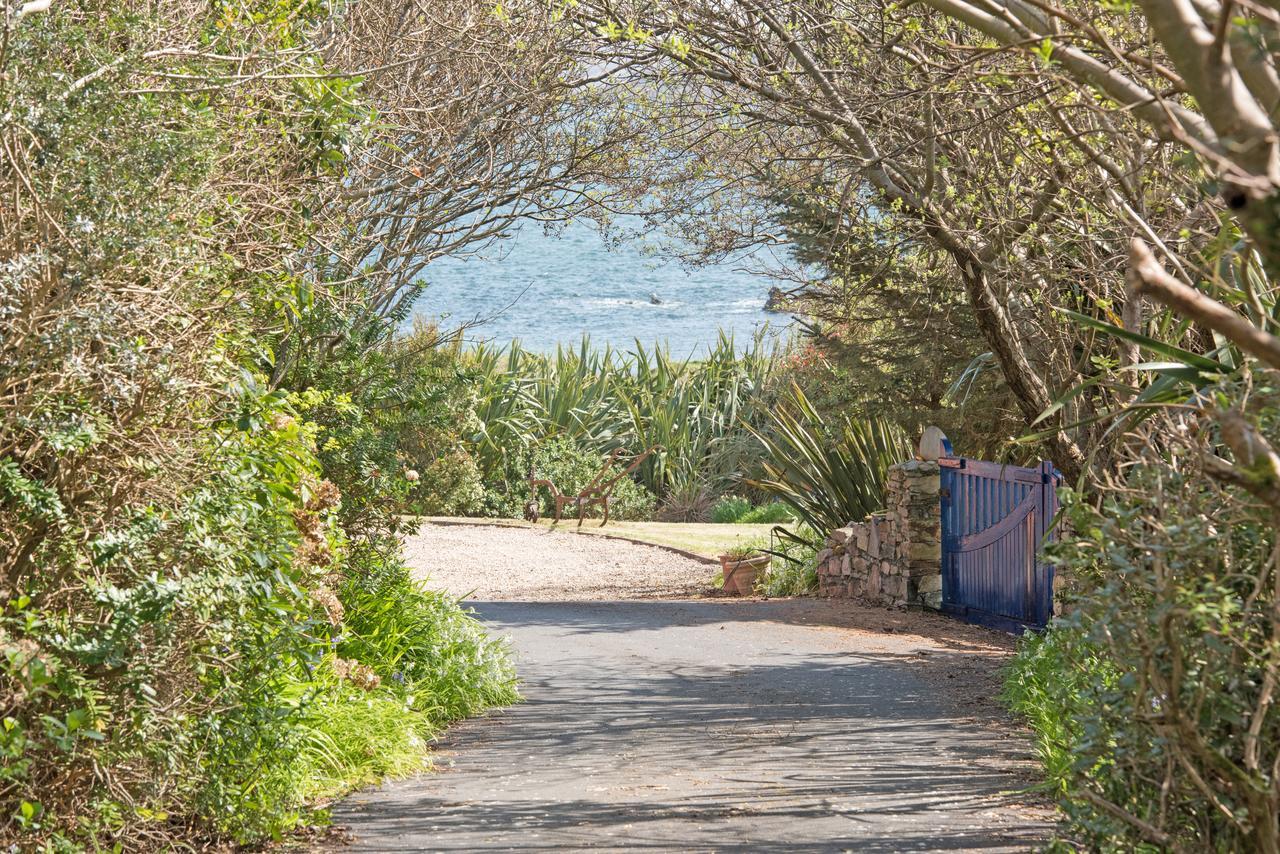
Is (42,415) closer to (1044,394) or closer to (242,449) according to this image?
(242,449)

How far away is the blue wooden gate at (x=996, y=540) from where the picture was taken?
33.7ft

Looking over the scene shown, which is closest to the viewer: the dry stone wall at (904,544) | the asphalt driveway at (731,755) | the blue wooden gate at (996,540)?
the asphalt driveway at (731,755)

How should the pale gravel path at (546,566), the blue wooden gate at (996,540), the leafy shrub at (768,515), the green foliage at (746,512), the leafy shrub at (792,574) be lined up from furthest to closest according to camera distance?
the green foliage at (746,512) < the leafy shrub at (768,515) < the pale gravel path at (546,566) < the leafy shrub at (792,574) < the blue wooden gate at (996,540)

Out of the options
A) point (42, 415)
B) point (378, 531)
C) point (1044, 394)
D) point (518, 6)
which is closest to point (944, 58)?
point (1044, 394)

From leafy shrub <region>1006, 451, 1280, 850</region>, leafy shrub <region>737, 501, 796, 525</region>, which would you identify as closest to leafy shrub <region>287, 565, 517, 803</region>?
leafy shrub <region>1006, 451, 1280, 850</region>

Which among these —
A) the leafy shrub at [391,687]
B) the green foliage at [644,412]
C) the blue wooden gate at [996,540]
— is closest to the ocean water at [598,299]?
the green foliage at [644,412]

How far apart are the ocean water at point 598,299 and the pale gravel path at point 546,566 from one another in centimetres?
5153

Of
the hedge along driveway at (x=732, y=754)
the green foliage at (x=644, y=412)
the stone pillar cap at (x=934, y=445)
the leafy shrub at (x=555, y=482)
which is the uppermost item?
the green foliage at (x=644, y=412)

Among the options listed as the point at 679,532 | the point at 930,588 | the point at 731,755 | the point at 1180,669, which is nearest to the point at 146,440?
the point at 1180,669

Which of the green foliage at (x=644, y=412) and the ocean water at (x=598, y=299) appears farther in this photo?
the ocean water at (x=598, y=299)

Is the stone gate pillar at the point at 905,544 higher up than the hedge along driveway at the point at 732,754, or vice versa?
the stone gate pillar at the point at 905,544

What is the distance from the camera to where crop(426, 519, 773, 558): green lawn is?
1891 centimetres

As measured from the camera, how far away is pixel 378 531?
26.3 feet

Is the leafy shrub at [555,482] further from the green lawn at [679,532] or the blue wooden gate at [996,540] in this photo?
the blue wooden gate at [996,540]
